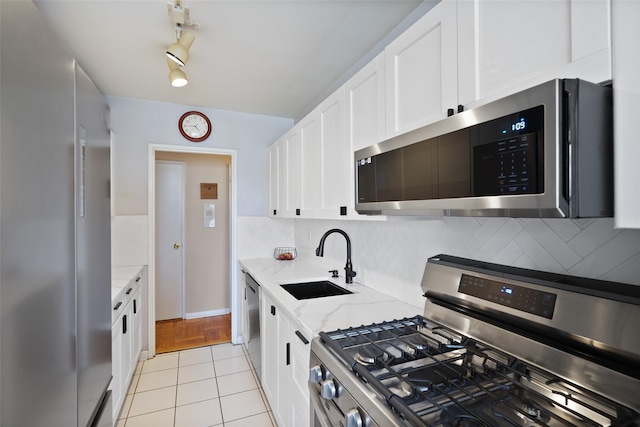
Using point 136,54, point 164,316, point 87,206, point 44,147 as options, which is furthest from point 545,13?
point 164,316

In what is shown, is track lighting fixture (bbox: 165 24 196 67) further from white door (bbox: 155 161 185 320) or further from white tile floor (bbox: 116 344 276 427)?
white door (bbox: 155 161 185 320)

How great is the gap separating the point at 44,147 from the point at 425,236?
1476 mm

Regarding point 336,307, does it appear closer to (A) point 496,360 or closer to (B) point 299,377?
(B) point 299,377

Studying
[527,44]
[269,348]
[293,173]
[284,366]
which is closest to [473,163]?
[527,44]

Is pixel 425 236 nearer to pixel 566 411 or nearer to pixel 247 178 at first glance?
pixel 566 411

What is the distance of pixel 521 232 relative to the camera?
113cm

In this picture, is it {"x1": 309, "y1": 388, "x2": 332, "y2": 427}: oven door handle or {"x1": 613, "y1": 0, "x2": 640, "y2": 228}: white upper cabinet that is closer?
{"x1": 613, "y1": 0, "x2": 640, "y2": 228}: white upper cabinet

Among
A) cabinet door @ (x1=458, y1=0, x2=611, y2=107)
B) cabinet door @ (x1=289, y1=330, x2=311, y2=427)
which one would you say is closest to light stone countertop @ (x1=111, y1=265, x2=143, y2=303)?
cabinet door @ (x1=289, y1=330, x2=311, y2=427)

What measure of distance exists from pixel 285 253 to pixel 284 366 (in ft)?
5.40

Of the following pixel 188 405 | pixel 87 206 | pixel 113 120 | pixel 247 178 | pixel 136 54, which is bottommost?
pixel 188 405

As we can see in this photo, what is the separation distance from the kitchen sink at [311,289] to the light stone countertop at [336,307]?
1.5 inches

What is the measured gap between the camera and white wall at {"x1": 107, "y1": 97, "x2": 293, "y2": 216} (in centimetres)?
301

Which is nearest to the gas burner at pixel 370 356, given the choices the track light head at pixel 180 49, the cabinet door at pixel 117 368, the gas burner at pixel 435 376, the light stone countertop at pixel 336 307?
the gas burner at pixel 435 376

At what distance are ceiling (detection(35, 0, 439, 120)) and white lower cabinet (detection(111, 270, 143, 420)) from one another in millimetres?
1635
